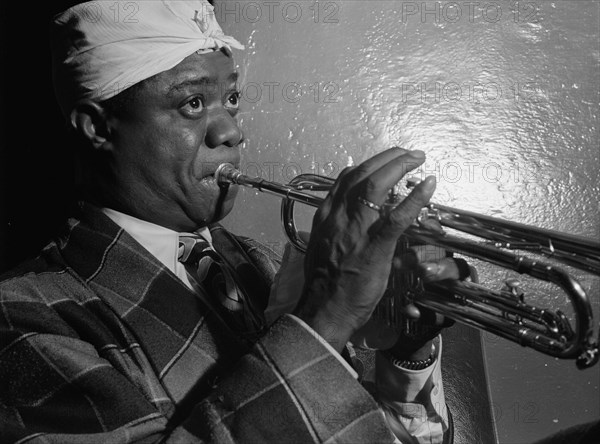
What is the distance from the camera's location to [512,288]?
163cm

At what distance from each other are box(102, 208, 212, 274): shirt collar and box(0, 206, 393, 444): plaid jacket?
0.05 metres

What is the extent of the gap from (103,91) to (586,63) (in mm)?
1704

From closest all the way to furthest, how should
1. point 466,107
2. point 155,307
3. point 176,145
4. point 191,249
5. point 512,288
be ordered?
1. point 512,288
2. point 155,307
3. point 176,145
4. point 191,249
5. point 466,107

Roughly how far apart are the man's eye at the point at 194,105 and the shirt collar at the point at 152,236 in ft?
1.07

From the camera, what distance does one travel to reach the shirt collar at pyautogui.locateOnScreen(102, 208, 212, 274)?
6.41 ft

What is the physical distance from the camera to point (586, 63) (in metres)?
2.61

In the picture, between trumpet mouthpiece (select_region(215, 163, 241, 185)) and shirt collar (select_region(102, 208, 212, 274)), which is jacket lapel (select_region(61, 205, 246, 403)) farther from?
trumpet mouthpiece (select_region(215, 163, 241, 185))

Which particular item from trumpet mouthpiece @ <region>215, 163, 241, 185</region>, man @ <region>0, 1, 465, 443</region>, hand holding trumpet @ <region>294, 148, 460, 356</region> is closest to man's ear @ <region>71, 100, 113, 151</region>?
man @ <region>0, 1, 465, 443</region>

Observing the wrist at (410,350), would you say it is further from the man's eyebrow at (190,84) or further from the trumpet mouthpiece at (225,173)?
the man's eyebrow at (190,84)

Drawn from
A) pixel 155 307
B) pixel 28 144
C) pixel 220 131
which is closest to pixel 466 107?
pixel 220 131

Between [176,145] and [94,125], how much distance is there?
25 centimetres

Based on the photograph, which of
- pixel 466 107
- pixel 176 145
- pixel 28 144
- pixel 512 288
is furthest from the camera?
pixel 466 107

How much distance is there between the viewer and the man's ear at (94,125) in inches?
77.7

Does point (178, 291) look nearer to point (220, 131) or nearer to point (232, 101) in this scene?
point (220, 131)
